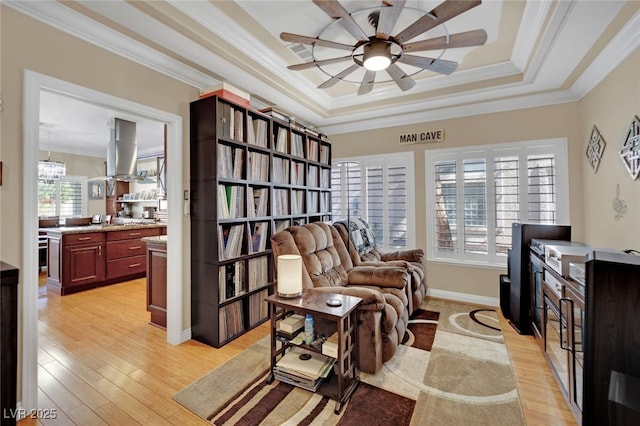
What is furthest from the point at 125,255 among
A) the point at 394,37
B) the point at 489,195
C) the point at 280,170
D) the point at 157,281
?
the point at 489,195

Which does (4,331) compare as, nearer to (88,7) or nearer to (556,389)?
(88,7)

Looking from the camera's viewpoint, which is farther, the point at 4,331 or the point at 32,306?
the point at 32,306

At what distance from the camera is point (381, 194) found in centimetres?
421

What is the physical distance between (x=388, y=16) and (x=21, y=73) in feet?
7.48

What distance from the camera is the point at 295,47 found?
259 centimetres

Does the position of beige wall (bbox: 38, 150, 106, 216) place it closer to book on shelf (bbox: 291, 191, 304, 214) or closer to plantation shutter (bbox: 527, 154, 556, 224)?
book on shelf (bbox: 291, 191, 304, 214)

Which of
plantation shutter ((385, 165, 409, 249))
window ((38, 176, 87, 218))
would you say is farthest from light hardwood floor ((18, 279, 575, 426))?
window ((38, 176, 87, 218))

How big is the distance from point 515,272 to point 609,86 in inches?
74.5

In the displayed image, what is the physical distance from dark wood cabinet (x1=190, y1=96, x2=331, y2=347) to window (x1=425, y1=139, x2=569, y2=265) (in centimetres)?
213

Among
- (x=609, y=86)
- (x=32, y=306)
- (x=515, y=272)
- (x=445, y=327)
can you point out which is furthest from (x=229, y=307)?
(x=609, y=86)

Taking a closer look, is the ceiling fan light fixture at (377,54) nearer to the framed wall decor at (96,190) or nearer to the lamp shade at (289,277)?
the lamp shade at (289,277)

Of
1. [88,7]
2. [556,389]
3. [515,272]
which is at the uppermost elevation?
[88,7]

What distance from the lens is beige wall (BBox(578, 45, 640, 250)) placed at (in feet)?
7.30

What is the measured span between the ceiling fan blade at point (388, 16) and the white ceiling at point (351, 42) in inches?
7.5
